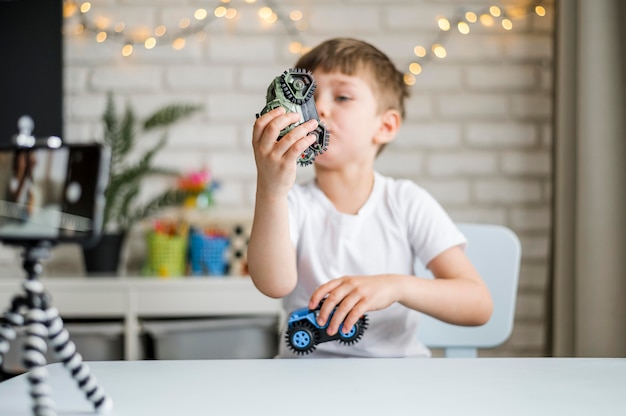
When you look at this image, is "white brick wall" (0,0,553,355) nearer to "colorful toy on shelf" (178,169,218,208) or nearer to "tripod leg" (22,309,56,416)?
"colorful toy on shelf" (178,169,218,208)

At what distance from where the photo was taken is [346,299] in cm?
84

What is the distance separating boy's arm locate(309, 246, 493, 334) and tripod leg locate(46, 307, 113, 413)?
336 mm

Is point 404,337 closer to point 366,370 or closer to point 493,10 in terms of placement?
point 366,370

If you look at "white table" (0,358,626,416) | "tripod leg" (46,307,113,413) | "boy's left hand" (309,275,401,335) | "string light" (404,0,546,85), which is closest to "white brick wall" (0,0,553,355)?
"string light" (404,0,546,85)

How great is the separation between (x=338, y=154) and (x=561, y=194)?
1195 millimetres

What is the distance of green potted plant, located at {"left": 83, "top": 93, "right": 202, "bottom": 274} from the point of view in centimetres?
226

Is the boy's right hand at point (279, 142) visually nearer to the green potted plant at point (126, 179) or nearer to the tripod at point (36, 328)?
the tripod at point (36, 328)

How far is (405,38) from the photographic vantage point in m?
2.52

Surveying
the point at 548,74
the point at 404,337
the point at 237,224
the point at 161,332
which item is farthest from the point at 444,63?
the point at 404,337

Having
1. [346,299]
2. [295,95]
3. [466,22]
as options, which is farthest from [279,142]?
[466,22]

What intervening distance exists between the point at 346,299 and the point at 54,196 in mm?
466

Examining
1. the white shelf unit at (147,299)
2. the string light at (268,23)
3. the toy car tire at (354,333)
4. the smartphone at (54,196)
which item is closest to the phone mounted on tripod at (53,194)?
the smartphone at (54,196)

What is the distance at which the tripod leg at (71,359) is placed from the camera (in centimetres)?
47

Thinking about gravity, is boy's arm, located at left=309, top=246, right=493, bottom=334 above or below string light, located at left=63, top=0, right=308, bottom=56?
below
